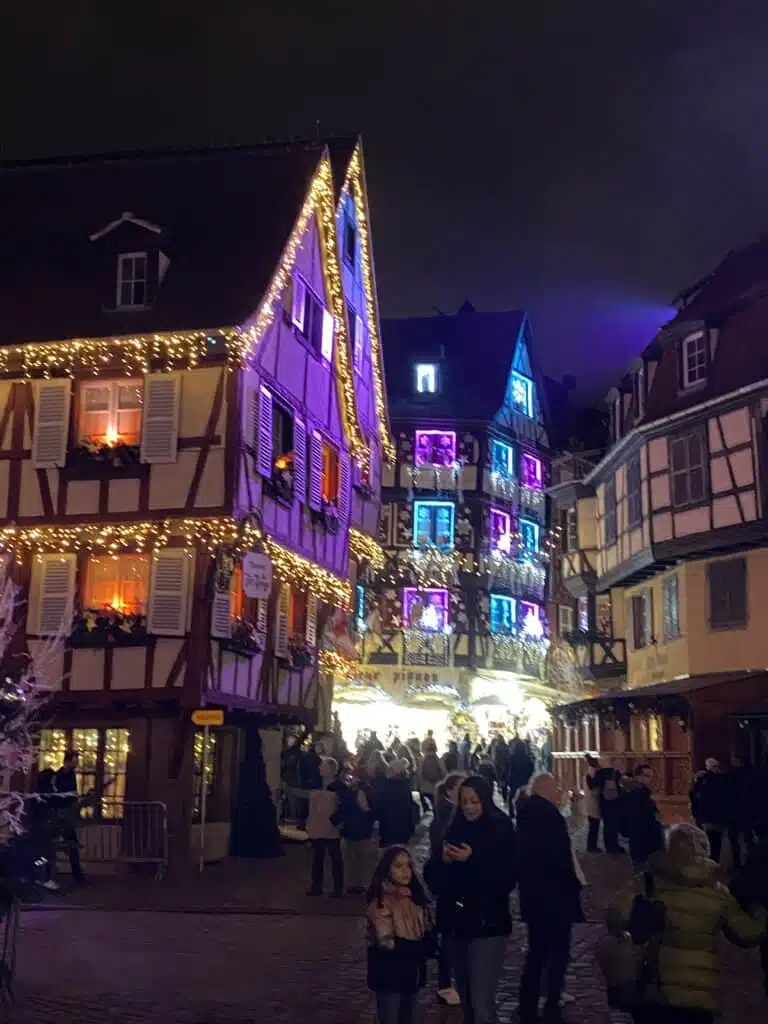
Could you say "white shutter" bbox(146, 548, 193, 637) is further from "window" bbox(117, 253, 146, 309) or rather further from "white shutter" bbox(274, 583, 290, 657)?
"window" bbox(117, 253, 146, 309)

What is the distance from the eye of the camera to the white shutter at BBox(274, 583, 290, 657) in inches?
987

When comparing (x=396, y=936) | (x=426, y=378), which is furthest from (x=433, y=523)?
(x=396, y=936)

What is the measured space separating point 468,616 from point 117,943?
3602 centimetres

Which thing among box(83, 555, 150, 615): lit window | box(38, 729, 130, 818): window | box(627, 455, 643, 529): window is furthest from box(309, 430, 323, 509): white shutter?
box(627, 455, 643, 529): window

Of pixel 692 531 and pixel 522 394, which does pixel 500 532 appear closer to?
pixel 522 394

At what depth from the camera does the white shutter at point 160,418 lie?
72.6 ft

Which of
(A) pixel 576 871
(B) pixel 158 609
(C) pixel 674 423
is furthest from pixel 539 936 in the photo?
(C) pixel 674 423

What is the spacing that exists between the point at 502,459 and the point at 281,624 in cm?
2632

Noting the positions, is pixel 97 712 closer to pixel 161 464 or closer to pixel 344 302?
pixel 161 464

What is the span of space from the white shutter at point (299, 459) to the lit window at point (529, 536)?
2595 cm

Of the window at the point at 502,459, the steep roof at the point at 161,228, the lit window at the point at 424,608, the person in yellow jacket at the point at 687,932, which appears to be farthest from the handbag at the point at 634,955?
the window at the point at 502,459

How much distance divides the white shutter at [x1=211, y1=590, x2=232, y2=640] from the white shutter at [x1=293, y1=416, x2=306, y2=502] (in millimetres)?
3590

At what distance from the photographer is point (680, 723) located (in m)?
27.6

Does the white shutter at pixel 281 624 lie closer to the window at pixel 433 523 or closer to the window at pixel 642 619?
the window at pixel 642 619
